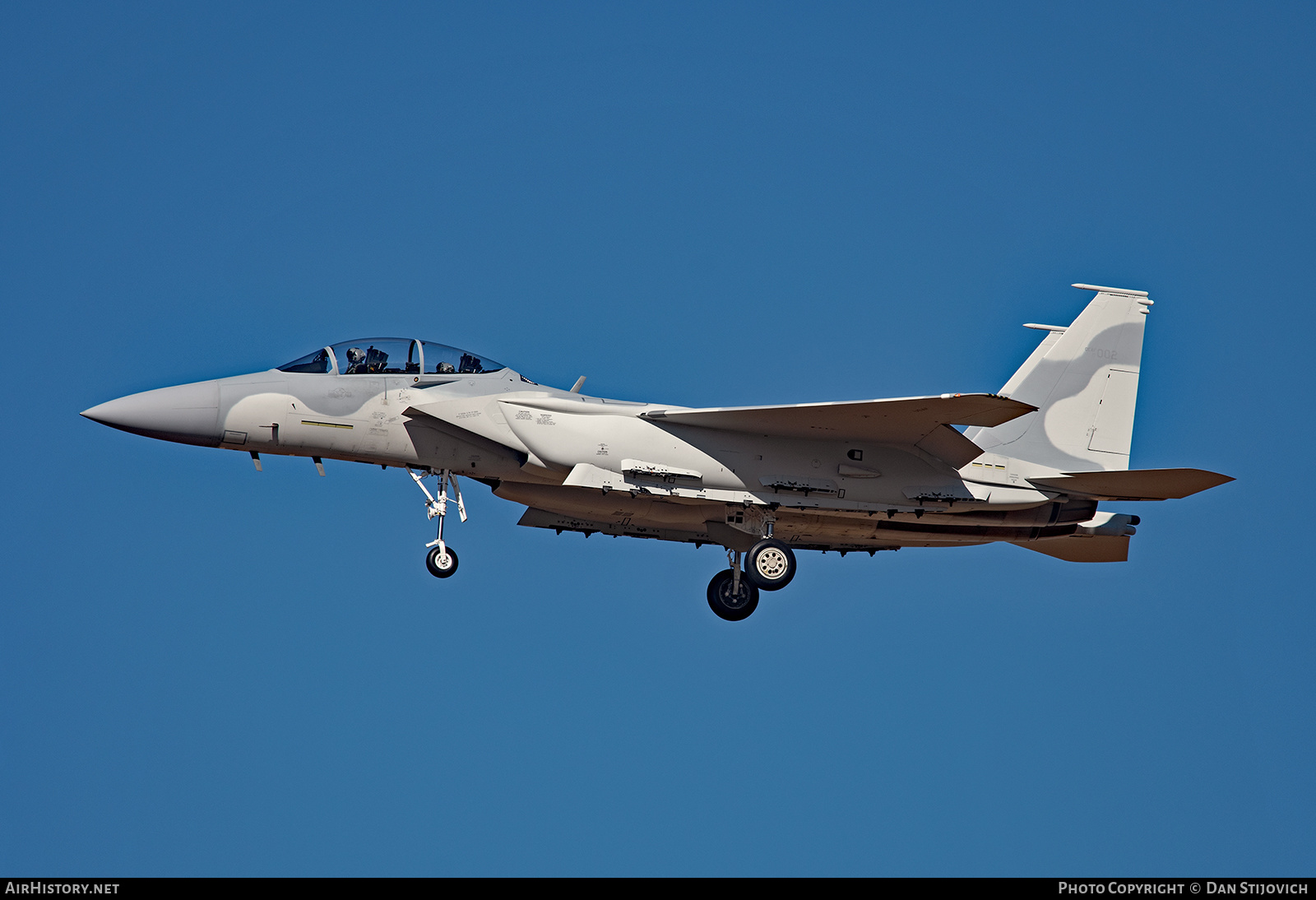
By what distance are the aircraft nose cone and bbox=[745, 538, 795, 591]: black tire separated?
7.04m

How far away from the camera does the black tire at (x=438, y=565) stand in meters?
18.7

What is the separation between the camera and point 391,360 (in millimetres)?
19375

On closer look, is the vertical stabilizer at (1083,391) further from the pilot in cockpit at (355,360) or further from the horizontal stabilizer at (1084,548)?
the pilot in cockpit at (355,360)

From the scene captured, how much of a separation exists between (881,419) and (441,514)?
18.8ft

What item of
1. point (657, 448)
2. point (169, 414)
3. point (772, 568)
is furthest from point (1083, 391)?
point (169, 414)

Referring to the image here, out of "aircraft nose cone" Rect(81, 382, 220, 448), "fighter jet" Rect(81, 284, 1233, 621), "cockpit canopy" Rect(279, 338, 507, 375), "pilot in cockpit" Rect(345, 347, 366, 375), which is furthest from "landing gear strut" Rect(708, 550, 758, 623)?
"aircraft nose cone" Rect(81, 382, 220, 448)

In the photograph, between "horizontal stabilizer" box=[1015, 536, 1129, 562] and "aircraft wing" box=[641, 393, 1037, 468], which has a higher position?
"aircraft wing" box=[641, 393, 1037, 468]

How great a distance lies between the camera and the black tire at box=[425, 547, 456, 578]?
61.3 ft

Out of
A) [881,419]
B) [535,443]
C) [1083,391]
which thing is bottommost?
[535,443]

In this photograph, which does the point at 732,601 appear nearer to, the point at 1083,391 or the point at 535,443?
the point at 535,443

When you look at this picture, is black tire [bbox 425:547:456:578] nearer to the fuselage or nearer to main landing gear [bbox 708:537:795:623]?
the fuselage

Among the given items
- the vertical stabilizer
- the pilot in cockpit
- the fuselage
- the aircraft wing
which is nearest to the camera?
the aircraft wing

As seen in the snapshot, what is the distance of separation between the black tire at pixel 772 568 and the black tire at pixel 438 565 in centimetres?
389
